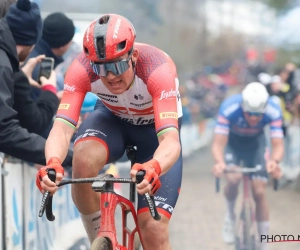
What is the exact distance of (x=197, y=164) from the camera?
73.2 feet

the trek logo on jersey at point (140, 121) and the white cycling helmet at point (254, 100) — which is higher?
the white cycling helmet at point (254, 100)

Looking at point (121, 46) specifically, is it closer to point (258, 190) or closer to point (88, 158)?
point (88, 158)

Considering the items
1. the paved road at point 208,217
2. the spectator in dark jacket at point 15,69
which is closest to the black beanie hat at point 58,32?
the spectator in dark jacket at point 15,69

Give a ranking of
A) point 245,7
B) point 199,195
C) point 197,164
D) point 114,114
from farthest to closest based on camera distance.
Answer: point 245,7 < point 197,164 < point 199,195 < point 114,114

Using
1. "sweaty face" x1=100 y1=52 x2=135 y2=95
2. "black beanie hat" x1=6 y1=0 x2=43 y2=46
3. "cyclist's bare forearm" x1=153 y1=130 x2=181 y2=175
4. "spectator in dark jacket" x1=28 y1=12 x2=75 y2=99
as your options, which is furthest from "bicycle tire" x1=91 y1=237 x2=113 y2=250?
"spectator in dark jacket" x1=28 y1=12 x2=75 y2=99

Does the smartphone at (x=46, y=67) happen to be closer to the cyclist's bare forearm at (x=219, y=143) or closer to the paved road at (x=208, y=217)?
the paved road at (x=208, y=217)

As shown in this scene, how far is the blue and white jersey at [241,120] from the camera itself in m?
9.43

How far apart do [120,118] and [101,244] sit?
4.71 ft

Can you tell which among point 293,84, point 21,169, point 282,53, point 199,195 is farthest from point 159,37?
point 21,169

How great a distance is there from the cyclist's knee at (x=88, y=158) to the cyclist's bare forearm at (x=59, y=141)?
8.2 inches

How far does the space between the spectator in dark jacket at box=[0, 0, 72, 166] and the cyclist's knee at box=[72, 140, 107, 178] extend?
2.78 feet

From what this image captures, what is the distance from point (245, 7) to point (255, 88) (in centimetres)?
3448

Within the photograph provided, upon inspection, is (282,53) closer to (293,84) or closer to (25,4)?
(293,84)

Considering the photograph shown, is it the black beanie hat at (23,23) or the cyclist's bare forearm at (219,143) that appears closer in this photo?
→ the black beanie hat at (23,23)
